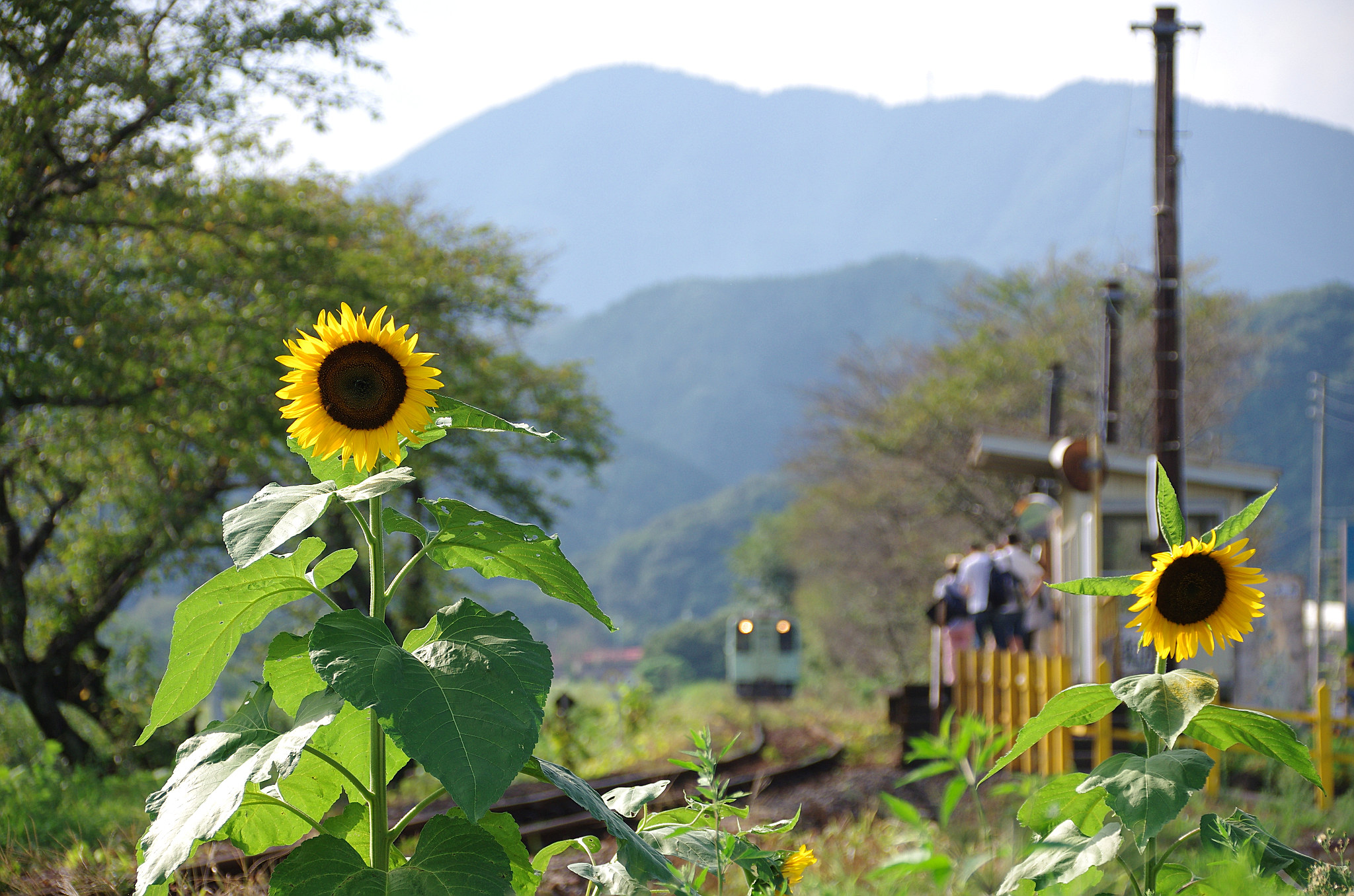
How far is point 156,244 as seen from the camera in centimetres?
1316

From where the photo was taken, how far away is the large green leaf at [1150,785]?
5.67 ft

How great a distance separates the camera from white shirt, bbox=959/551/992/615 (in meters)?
12.3

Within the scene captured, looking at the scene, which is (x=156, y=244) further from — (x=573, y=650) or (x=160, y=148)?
(x=573, y=650)

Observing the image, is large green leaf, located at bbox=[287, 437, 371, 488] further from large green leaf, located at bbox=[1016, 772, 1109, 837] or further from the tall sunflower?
large green leaf, located at bbox=[1016, 772, 1109, 837]

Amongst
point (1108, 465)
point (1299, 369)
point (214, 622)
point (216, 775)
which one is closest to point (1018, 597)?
point (1108, 465)

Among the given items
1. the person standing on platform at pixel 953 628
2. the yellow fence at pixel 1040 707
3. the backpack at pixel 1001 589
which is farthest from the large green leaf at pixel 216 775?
the person standing on platform at pixel 953 628

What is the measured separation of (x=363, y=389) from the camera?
205 centimetres

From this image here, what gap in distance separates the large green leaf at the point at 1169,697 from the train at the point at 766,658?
2499 cm

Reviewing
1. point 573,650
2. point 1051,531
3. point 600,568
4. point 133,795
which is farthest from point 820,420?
point 600,568

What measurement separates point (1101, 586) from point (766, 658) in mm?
28773

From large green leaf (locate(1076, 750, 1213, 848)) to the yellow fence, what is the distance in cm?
680

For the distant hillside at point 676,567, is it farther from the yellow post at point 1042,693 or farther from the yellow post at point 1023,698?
the yellow post at point 1042,693

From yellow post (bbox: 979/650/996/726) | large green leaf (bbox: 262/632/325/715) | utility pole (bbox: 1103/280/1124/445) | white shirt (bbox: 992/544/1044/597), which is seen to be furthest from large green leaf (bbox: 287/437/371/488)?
utility pole (bbox: 1103/280/1124/445)

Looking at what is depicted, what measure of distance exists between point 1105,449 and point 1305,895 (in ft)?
45.0
